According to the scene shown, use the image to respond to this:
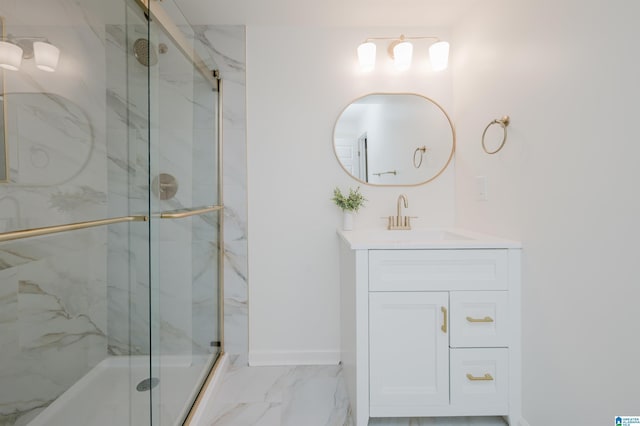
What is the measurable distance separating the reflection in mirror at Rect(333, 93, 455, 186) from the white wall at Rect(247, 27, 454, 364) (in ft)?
0.21

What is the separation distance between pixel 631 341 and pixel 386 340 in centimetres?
83

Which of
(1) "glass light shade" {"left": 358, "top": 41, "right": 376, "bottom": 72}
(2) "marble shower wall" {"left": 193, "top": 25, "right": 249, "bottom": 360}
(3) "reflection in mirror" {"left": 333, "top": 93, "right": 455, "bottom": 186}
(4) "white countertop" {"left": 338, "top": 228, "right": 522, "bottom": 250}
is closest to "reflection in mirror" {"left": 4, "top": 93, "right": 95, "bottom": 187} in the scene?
(4) "white countertop" {"left": 338, "top": 228, "right": 522, "bottom": 250}

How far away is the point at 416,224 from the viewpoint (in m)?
2.28

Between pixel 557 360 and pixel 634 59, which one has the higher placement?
pixel 634 59

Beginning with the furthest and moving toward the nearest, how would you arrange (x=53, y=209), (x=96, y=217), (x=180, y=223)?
1. (x=180, y=223)
2. (x=96, y=217)
3. (x=53, y=209)

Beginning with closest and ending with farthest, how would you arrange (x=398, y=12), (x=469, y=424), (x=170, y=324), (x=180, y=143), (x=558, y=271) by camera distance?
(x=558, y=271) < (x=170, y=324) < (x=180, y=143) < (x=469, y=424) < (x=398, y=12)

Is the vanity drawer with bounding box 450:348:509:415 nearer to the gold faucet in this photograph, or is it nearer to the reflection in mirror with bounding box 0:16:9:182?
the gold faucet

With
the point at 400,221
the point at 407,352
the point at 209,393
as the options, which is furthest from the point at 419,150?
the point at 209,393

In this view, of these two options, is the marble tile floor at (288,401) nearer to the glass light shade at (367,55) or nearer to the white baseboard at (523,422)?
the white baseboard at (523,422)

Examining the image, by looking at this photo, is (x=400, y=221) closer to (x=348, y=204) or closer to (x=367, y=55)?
(x=348, y=204)

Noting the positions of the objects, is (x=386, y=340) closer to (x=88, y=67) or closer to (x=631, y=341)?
(x=631, y=341)

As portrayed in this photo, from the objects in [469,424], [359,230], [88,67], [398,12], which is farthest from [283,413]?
[398,12]

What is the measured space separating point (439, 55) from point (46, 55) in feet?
6.53

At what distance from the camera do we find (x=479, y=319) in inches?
60.1
